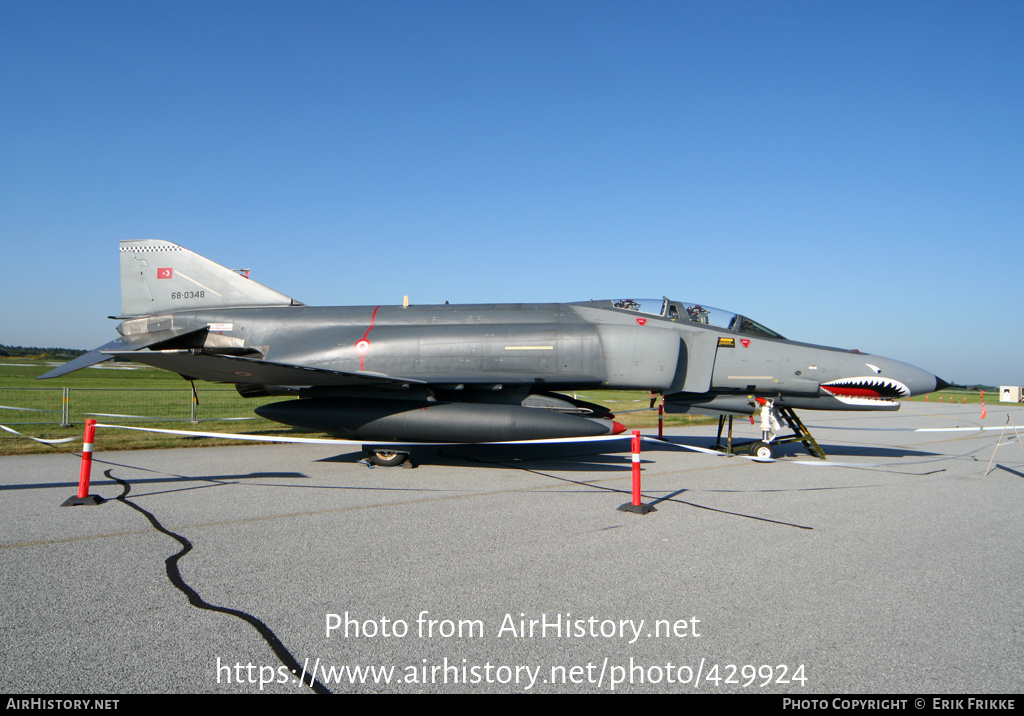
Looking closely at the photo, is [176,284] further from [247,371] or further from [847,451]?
[847,451]

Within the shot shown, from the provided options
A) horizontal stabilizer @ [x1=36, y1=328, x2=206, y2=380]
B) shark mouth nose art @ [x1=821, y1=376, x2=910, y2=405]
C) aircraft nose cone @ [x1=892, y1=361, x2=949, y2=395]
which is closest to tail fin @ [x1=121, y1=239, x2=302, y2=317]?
horizontal stabilizer @ [x1=36, y1=328, x2=206, y2=380]

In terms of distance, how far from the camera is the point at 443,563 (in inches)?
175

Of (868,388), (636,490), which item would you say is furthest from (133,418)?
(868,388)

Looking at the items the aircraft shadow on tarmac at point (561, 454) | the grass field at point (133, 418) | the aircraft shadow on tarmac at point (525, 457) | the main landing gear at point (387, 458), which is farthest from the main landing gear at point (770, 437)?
the main landing gear at point (387, 458)

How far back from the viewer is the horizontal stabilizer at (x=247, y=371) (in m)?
8.81

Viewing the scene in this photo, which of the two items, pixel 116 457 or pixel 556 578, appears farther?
pixel 116 457

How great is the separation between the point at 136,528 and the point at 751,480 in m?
7.23

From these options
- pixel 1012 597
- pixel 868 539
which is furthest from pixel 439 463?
pixel 1012 597

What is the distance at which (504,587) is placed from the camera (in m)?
3.95

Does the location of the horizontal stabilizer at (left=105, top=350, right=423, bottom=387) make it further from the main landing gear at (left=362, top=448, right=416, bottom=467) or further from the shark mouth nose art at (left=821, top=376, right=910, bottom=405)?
the shark mouth nose art at (left=821, top=376, right=910, bottom=405)

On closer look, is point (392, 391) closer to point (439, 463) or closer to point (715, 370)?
point (439, 463)

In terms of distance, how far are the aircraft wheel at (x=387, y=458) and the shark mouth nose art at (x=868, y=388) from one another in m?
7.03

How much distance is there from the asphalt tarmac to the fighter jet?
160 centimetres

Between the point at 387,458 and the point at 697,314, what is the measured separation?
224 inches
